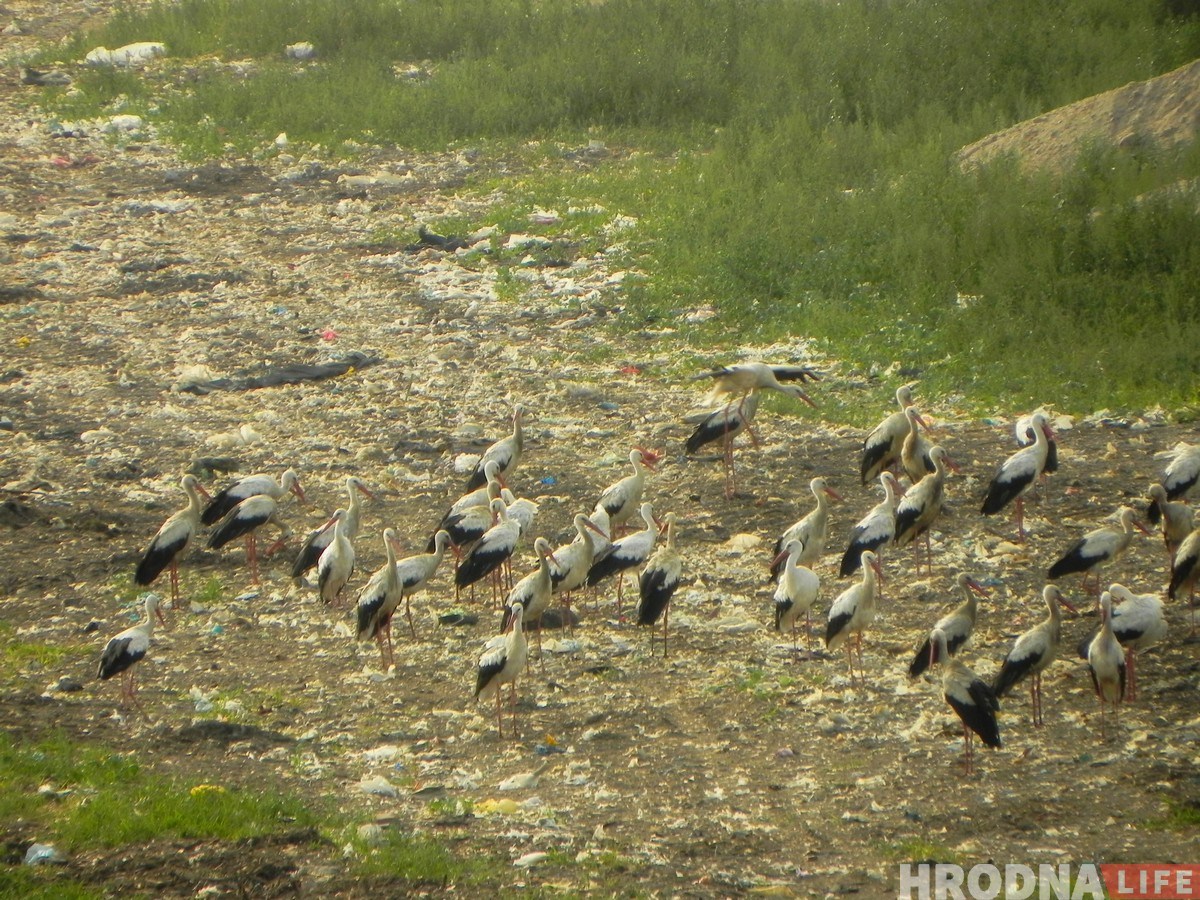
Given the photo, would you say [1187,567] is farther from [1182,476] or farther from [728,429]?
[728,429]

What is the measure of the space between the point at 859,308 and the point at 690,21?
357 inches

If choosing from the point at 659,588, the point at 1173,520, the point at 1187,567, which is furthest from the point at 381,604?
the point at 1173,520

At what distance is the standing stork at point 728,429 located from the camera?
Answer: 371 inches

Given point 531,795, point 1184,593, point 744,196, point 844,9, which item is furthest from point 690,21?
point 531,795

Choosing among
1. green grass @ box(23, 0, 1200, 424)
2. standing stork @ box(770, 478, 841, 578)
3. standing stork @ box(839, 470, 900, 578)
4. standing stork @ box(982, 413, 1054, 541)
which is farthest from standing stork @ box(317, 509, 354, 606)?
green grass @ box(23, 0, 1200, 424)

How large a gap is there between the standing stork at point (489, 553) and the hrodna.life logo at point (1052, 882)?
332cm

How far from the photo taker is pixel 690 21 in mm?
19672

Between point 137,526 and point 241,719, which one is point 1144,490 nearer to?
point 241,719

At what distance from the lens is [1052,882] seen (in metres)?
5.07

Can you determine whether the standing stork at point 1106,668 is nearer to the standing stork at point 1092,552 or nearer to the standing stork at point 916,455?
the standing stork at point 1092,552

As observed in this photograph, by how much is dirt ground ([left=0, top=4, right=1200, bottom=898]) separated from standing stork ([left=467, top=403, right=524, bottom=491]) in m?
0.36

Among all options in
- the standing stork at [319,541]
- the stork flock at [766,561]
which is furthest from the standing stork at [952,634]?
the standing stork at [319,541]

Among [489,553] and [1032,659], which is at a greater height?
[489,553]

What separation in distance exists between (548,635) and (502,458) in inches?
69.1
